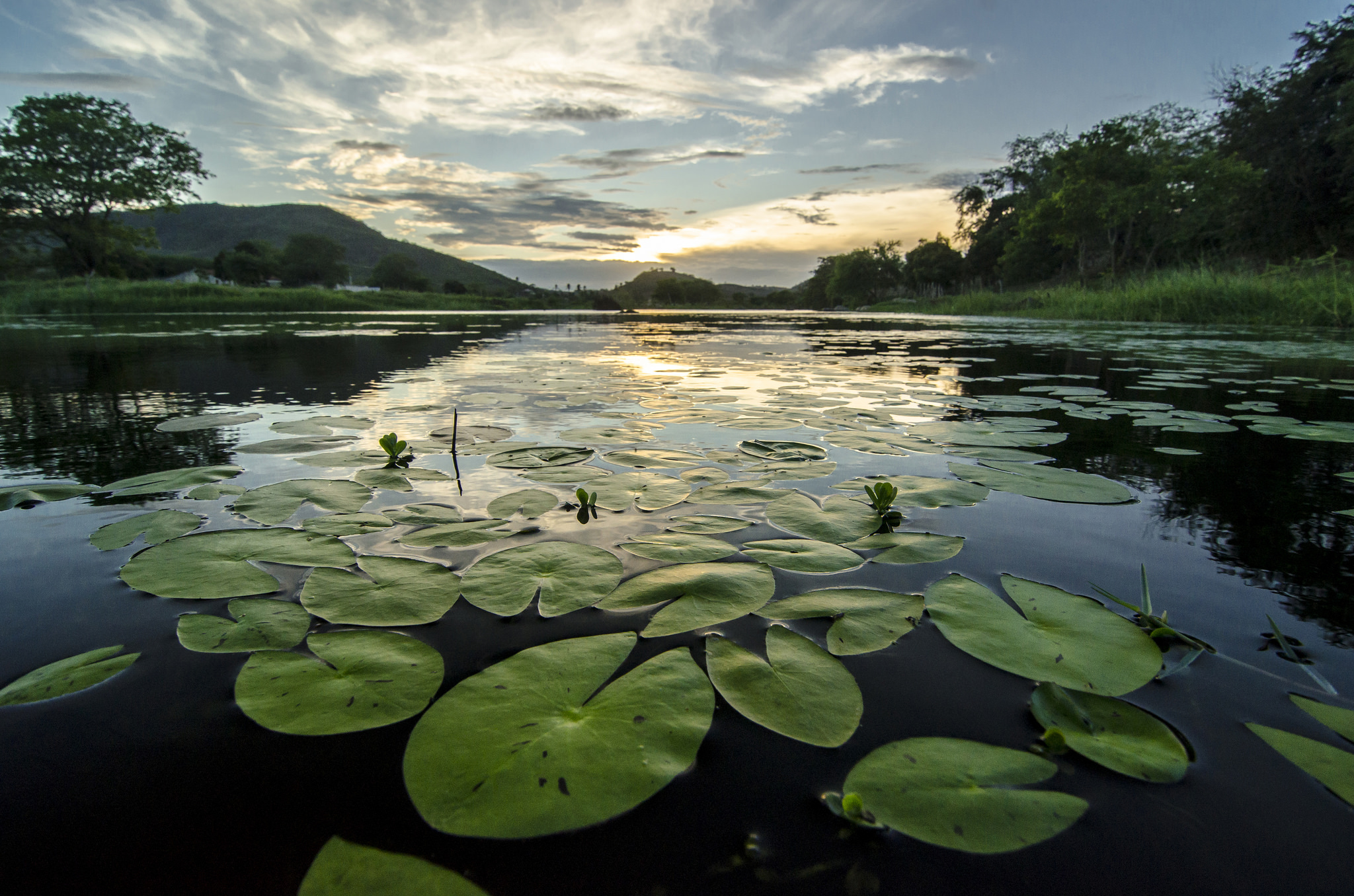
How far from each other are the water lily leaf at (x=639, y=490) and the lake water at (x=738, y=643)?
33 mm

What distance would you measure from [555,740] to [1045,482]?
161 cm

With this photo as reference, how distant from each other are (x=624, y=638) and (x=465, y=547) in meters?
0.52

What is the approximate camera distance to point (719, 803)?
58cm

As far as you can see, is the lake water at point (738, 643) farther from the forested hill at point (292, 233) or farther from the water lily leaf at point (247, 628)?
the forested hill at point (292, 233)

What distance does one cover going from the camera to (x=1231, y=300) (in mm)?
11352

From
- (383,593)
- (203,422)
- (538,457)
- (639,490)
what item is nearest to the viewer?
(383,593)

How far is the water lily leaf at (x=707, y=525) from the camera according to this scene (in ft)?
4.23

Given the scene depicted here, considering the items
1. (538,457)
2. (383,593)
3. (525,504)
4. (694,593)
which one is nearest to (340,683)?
(383,593)

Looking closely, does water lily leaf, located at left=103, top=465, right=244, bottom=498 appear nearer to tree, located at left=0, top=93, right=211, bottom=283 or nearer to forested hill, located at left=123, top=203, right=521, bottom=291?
tree, located at left=0, top=93, right=211, bottom=283

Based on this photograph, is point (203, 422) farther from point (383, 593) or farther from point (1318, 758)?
point (1318, 758)

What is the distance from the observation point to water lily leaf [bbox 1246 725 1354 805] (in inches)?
23.1

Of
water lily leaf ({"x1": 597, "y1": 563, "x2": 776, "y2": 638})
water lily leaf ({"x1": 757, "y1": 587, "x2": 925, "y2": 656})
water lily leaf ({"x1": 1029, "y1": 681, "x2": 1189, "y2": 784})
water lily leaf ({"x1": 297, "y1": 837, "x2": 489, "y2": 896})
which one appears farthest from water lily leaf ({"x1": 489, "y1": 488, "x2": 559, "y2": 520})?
water lily leaf ({"x1": 1029, "y1": 681, "x2": 1189, "y2": 784})

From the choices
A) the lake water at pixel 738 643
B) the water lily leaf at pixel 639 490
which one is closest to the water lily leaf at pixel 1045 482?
the lake water at pixel 738 643

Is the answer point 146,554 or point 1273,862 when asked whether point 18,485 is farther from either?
point 1273,862
